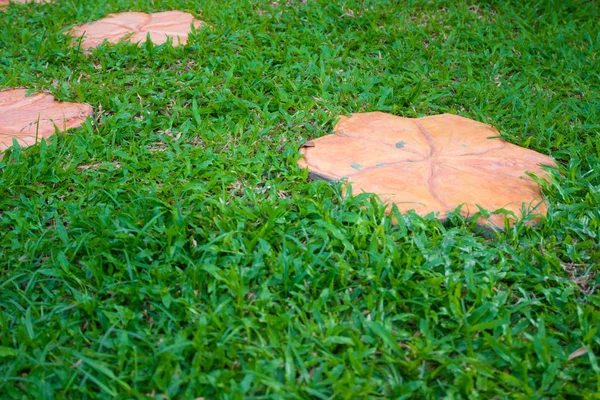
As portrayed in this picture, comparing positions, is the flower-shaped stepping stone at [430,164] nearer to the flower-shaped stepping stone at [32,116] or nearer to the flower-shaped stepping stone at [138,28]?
the flower-shaped stepping stone at [32,116]

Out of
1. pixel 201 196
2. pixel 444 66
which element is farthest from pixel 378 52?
pixel 201 196

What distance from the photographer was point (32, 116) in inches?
104

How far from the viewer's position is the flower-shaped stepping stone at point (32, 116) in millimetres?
2520

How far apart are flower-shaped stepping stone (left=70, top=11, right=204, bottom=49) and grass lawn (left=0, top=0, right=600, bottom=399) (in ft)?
0.63

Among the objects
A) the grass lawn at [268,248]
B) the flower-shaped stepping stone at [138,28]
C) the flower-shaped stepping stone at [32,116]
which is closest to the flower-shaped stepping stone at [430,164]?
the grass lawn at [268,248]

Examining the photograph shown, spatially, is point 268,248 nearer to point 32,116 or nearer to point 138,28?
point 32,116

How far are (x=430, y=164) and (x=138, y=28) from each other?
2145 millimetres

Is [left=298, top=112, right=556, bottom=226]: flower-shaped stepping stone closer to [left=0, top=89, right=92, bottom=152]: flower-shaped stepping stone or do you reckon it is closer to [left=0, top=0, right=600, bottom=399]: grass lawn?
[left=0, top=0, right=600, bottom=399]: grass lawn

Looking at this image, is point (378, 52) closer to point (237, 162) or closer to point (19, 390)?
point (237, 162)

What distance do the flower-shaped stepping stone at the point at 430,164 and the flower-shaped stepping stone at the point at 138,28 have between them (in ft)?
4.54

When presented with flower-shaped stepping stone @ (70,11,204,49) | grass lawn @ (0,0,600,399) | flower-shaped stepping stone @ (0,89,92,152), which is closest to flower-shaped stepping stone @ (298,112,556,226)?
grass lawn @ (0,0,600,399)

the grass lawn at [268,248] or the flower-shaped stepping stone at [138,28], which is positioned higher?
the flower-shaped stepping stone at [138,28]

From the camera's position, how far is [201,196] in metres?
2.15

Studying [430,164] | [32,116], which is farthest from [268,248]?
[32,116]
